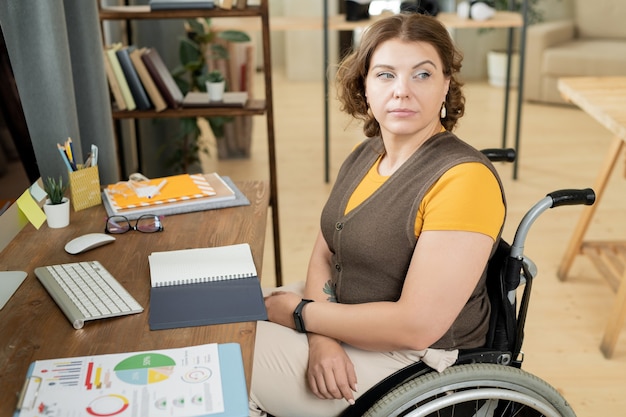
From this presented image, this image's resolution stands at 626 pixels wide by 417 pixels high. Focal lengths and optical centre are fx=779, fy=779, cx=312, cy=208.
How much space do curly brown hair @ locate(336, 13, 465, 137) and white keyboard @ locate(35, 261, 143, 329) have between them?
0.63m

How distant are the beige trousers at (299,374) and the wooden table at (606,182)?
47.5 inches

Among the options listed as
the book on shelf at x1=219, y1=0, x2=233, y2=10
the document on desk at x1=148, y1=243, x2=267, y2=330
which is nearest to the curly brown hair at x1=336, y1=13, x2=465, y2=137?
the document on desk at x1=148, y1=243, x2=267, y2=330

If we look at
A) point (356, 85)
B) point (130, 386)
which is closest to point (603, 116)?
point (356, 85)

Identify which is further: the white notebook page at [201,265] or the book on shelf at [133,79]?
the book on shelf at [133,79]

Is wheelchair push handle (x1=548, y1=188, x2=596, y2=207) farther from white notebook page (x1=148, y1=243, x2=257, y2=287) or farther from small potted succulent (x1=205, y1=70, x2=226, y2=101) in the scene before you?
small potted succulent (x1=205, y1=70, x2=226, y2=101)

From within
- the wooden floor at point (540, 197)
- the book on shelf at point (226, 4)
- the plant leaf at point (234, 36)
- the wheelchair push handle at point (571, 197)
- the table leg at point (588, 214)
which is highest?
the book on shelf at point (226, 4)

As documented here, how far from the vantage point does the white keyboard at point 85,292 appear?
4.43 ft

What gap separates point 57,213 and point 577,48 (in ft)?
14.7

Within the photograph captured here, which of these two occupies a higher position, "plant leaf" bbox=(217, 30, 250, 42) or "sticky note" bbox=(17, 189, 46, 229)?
"plant leaf" bbox=(217, 30, 250, 42)

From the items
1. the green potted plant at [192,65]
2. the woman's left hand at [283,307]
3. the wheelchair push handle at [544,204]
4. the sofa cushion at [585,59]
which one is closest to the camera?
the wheelchair push handle at [544,204]

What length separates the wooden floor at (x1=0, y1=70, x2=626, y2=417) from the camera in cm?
242

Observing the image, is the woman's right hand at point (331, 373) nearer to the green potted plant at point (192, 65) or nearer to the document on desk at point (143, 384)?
the document on desk at point (143, 384)

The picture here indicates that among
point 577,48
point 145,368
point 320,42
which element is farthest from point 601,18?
point 145,368

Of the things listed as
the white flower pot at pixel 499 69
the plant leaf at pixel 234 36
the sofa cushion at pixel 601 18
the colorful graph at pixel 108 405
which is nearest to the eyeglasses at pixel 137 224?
the colorful graph at pixel 108 405
